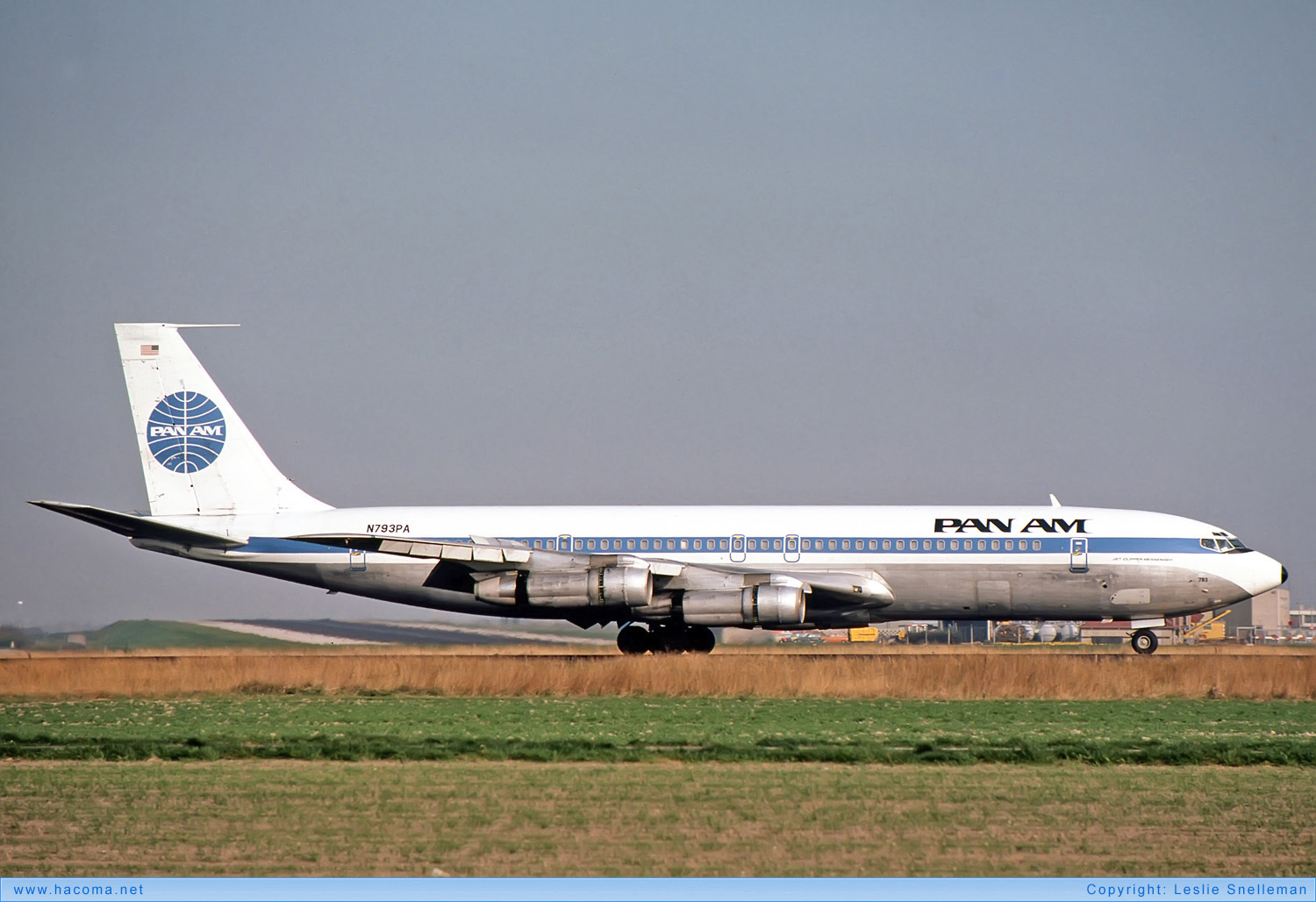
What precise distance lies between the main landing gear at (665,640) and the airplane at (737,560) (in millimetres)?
41

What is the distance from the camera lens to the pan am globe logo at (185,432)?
36406mm

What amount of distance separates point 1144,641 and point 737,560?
10.6 meters

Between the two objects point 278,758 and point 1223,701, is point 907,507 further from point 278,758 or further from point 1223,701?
point 278,758

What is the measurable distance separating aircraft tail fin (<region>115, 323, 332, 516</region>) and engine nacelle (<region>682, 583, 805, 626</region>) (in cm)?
1100

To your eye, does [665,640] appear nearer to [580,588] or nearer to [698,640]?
[698,640]

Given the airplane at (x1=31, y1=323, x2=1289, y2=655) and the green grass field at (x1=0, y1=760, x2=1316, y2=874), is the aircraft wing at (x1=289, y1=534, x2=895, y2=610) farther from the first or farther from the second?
the green grass field at (x1=0, y1=760, x2=1316, y2=874)

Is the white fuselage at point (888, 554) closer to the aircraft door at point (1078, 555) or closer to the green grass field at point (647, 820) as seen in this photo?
the aircraft door at point (1078, 555)

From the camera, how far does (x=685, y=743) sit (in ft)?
52.5

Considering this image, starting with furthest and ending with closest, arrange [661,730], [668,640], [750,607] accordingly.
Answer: [668,640]
[750,607]
[661,730]

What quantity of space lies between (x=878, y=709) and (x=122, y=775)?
1122 cm

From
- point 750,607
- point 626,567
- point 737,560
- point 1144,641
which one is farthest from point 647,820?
point 1144,641

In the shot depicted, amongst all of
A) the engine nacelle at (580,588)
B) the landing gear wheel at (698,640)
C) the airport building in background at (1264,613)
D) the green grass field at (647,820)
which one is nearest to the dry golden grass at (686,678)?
the engine nacelle at (580,588)

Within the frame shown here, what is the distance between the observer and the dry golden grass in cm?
2373

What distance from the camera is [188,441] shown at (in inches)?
1438
